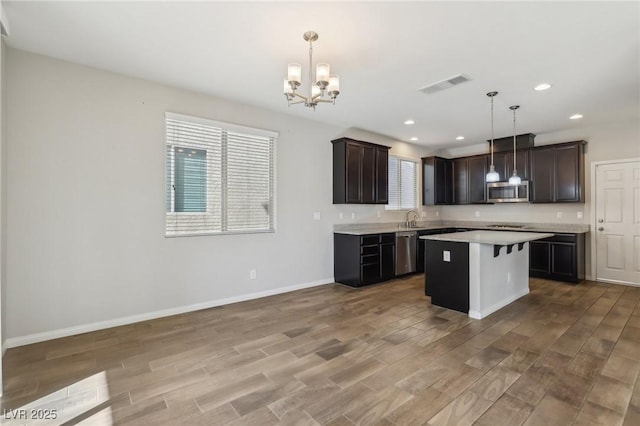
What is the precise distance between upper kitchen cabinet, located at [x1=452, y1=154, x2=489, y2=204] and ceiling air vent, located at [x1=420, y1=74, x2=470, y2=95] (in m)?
3.58

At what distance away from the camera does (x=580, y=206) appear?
18.6ft

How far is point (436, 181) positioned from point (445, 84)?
367 centimetres

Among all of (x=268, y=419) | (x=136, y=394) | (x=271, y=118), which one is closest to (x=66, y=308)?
(x=136, y=394)

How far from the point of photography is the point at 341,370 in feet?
8.03

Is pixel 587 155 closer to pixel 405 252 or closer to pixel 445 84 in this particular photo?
pixel 405 252

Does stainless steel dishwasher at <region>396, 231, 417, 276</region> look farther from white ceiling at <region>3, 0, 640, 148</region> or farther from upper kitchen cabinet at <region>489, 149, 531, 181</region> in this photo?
white ceiling at <region>3, 0, 640, 148</region>

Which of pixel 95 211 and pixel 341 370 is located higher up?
pixel 95 211

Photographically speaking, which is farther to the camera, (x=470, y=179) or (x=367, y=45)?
(x=470, y=179)

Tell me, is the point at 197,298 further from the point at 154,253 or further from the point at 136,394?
the point at 136,394

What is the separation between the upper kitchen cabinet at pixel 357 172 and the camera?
17.3 feet

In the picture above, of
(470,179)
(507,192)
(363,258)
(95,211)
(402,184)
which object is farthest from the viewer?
(470,179)

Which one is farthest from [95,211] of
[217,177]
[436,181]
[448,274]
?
[436,181]

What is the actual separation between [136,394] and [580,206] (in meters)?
7.19

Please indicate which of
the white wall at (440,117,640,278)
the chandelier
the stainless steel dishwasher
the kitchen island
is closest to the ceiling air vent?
the chandelier
